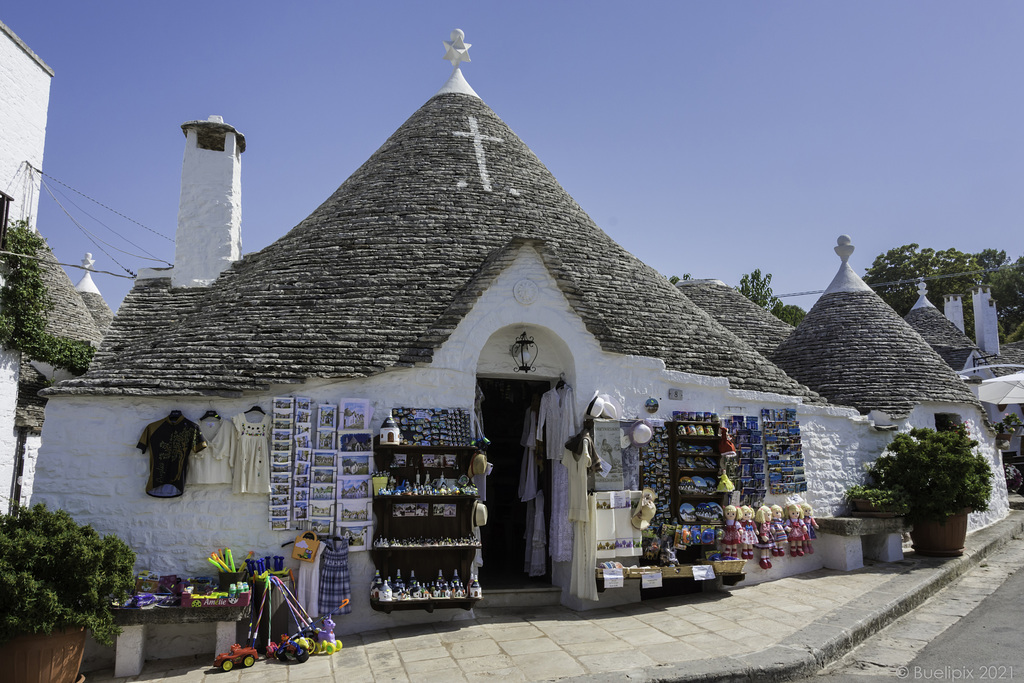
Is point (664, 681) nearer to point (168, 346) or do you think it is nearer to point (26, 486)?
point (168, 346)

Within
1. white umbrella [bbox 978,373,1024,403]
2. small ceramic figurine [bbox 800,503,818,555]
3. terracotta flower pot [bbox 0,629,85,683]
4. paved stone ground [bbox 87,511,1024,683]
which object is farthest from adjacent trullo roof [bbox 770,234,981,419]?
terracotta flower pot [bbox 0,629,85,683]

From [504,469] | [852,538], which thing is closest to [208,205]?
[504,469]

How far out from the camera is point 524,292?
8.21 metres

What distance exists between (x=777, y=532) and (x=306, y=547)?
615 centimetres

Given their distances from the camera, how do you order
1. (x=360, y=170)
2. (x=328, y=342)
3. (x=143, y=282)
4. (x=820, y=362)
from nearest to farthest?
(x=328, y=342) → (x=143, y=282) → (x=360, y=170) → (x=820, y=362)

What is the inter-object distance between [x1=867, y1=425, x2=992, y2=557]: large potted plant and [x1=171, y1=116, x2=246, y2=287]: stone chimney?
1092 cm

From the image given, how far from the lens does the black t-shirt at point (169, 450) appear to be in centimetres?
680

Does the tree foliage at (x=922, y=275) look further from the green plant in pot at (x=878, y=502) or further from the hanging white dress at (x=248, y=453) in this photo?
the hanging white dress at (x=248, y=453)

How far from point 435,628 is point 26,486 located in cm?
941

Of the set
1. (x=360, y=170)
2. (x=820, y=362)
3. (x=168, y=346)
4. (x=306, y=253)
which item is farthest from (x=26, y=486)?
(x=820, y=362)

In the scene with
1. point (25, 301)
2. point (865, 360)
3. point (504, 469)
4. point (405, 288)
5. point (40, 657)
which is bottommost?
point (40, 657)

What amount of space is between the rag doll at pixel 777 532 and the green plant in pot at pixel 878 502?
173 cm

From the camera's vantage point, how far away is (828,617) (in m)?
7.20

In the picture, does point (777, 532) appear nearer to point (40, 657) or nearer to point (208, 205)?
point (40, 657)
